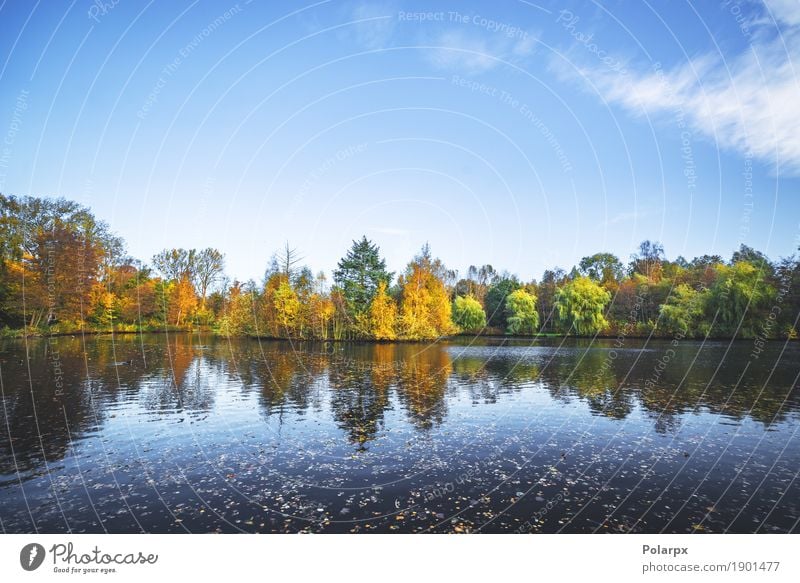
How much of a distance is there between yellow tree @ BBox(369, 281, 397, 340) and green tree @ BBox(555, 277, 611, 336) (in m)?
32.2

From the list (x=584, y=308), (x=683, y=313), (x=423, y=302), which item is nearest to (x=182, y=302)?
(x=423, y=302)

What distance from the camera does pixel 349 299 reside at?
74562mm

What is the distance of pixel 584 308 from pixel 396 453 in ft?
237

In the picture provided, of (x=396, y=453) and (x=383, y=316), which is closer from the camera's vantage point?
(x=396, y=453)

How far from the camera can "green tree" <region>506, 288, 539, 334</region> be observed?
291 ft

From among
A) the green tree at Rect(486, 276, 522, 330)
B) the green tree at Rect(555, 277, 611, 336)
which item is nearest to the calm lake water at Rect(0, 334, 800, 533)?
the green tree at Rect(555, 277, 611, 336)

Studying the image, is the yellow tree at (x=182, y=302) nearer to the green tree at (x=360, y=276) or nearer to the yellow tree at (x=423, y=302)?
the green tree at (x=360, y=276)

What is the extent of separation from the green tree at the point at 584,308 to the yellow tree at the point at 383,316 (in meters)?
32.2

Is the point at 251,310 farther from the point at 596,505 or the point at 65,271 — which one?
the point at 596,505

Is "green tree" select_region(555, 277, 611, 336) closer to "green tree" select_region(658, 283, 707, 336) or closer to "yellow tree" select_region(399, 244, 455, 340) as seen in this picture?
"green tree" select_region(658, 283, 707, 336)

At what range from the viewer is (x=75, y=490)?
11922 mm

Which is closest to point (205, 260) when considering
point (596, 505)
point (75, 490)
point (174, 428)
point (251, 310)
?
point (251, 310)

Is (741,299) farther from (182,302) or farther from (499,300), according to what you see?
(182,302)
